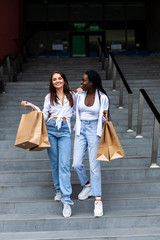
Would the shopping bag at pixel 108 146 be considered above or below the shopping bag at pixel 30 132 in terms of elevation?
below

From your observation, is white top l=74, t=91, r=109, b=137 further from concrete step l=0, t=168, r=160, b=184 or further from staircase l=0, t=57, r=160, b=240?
concrete step l=0, t=168, r=160, b=184

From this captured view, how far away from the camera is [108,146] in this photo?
354cm

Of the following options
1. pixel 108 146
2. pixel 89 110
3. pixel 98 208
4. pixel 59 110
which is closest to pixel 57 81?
pixel 59 110

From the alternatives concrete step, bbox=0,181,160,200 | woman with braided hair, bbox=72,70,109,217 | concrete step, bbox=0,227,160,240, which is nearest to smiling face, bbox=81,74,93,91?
woman with braided hair, bbox=72,70,109,217

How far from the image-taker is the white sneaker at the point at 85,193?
3.93 metres

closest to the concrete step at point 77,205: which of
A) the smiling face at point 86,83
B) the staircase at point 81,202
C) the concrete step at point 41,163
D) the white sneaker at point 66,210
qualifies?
the staircase at point 81,202

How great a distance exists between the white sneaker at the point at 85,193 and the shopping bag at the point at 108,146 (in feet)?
1.98

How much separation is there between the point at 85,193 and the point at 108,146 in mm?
753

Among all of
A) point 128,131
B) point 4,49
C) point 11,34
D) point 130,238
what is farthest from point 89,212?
point 11,34

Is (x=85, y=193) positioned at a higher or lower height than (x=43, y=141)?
lower

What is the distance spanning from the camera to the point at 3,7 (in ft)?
38.6

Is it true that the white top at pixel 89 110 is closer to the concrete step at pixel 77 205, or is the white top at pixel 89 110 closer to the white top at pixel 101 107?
the white top at pixel 101 107

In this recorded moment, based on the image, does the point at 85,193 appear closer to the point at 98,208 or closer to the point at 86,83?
the point at 98,208

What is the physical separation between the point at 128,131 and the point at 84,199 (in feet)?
7.13
